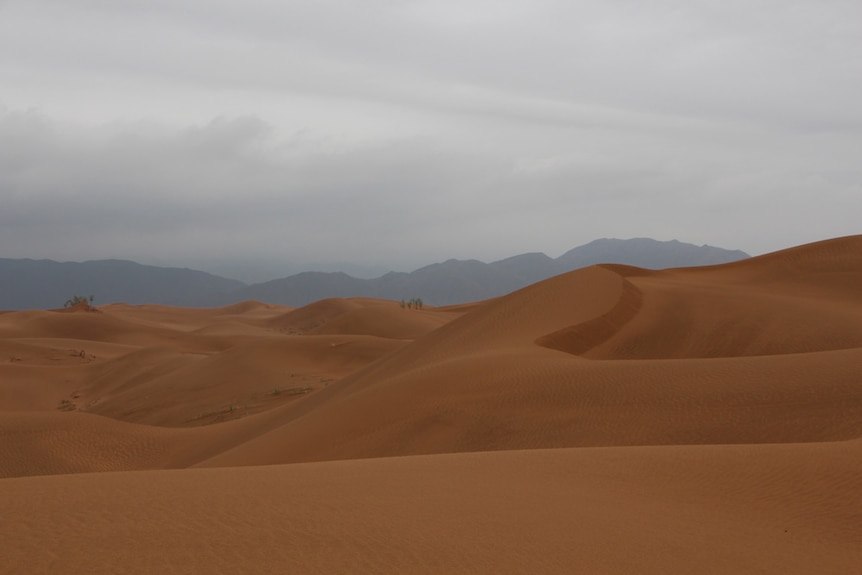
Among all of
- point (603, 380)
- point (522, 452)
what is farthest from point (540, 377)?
point (522, 452)

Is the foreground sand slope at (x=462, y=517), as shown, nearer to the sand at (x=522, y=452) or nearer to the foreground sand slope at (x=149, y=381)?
the sand at (x=522, y=452)

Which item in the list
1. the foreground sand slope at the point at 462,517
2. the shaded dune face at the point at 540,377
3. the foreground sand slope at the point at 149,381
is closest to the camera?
the foreground sand slope at the point at 462,517

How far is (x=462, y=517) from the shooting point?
4910mm

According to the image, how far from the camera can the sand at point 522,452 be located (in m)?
4.33

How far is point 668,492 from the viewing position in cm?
594

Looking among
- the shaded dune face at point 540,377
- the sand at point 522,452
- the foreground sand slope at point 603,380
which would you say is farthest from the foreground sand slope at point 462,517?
the shaded dune face at point 540,377

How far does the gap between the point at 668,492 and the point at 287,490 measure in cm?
299

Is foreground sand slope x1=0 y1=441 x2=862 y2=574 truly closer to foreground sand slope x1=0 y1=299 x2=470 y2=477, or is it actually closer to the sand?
the sand

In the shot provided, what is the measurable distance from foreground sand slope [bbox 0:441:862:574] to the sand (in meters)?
0.02

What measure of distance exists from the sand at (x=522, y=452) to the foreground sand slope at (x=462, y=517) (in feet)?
0.07

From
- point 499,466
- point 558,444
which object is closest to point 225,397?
point 558,444

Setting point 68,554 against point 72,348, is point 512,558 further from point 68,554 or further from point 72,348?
point 72,348

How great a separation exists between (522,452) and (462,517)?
2.62m

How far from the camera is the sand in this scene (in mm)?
4328
